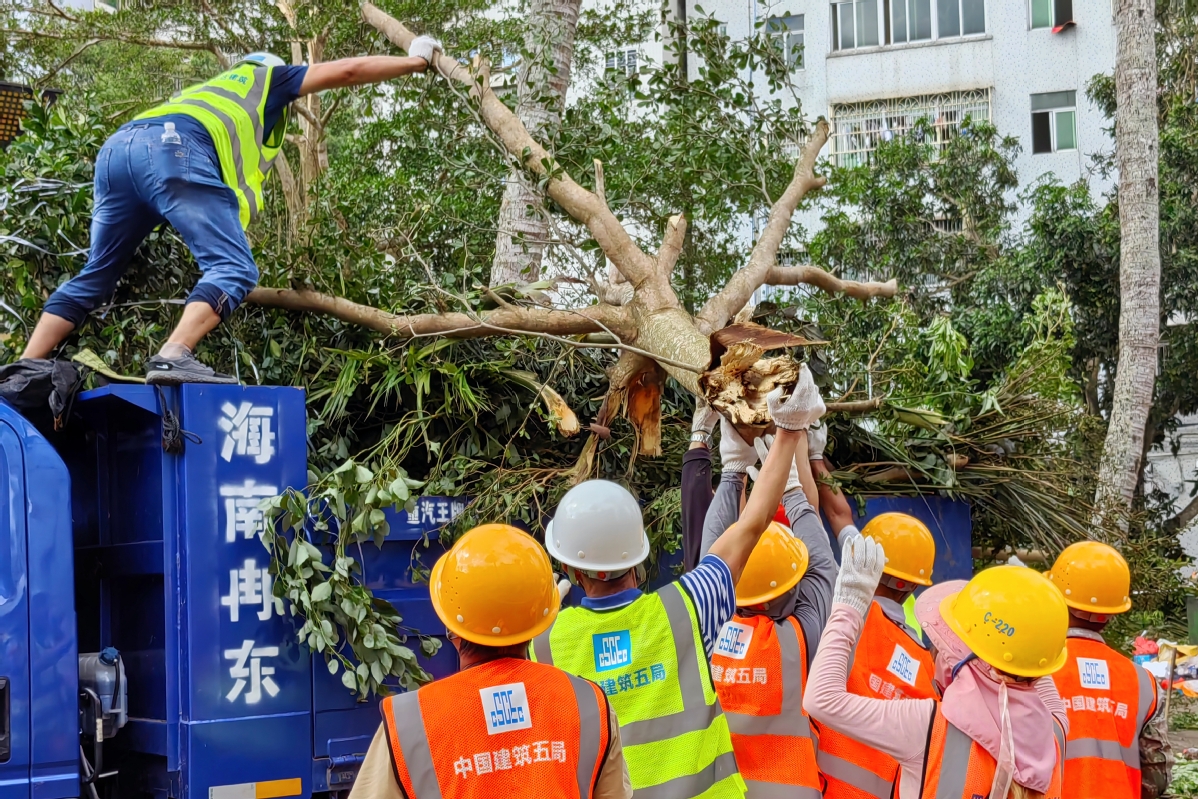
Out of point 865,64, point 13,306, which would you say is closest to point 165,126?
point 13,306

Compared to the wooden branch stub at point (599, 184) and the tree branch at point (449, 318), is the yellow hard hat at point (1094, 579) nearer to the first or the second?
the tree branch at point (449, 318)

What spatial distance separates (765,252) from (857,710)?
3.39 m

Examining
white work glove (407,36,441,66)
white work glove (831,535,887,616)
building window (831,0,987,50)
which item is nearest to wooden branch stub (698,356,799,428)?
white work glove (831,535,887,616)

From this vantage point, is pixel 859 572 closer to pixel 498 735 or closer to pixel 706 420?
pixel 498 735

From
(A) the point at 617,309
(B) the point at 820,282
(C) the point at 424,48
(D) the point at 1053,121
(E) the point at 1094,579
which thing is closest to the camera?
(E) the point at 1094,579

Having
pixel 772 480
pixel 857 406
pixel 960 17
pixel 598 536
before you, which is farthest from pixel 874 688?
pixel 960 17

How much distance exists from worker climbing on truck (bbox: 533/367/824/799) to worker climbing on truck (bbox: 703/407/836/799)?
0.58 meters

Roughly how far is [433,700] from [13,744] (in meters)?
1.52

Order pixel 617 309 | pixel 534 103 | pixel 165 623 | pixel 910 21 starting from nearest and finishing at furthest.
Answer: pixel 165 623 → pixel 617 309 → pixel 534 103 → pixel 910 21

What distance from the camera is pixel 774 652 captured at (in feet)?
10.5

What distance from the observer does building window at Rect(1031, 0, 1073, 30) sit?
19359 mm

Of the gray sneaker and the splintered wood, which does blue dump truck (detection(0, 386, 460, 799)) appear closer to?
the gray sneaker

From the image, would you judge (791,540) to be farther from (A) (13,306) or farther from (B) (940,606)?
(A) (13,306)

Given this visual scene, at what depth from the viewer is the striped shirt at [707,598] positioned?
2.54 meters
